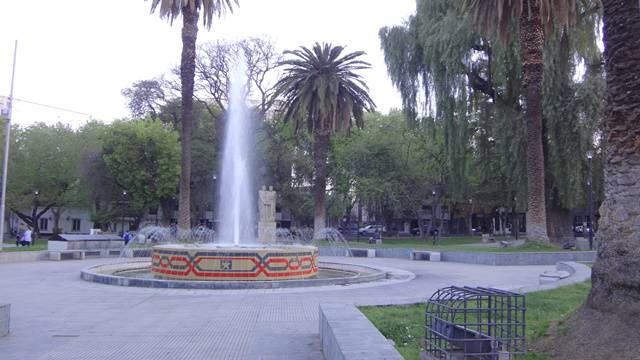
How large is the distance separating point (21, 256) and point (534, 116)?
23686mm

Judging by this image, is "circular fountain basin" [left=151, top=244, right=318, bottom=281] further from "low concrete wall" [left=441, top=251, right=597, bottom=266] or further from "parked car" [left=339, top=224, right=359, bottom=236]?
"parked car" [left=339, top=224, right=359, bottom=236]

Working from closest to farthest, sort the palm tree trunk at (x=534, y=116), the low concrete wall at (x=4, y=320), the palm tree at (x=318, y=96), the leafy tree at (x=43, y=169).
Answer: the low concrete wall at (x=4, y=320) < the palm tree trunk at (x=534, y=116) < the palm tree at (x=318, y=96) < the leafy tree at (x=43, y=169)

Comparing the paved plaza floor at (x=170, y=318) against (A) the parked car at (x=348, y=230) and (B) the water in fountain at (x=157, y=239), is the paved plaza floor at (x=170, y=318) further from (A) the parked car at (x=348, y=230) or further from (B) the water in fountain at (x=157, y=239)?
(A) the parked car at (x=348, y=230)

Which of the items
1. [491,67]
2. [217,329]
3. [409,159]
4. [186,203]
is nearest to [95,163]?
[186,203]

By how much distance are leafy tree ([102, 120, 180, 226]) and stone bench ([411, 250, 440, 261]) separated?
80.3 feet

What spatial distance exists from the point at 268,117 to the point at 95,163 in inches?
594

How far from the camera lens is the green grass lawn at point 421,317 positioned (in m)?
6.91

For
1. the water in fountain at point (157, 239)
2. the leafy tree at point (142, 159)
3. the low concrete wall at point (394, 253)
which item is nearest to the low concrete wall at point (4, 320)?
the water in fountain at point (157, 239)

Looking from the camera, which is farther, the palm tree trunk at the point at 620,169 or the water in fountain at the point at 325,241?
the water in fountain at the point at 325,241

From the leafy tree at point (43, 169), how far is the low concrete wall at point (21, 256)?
22126 mm

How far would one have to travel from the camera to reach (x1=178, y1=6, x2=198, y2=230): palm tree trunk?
30141 millimetres

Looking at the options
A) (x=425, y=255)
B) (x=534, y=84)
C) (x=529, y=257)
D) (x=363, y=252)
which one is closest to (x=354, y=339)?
(x=529, y=257)

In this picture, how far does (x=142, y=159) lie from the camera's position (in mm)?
46062

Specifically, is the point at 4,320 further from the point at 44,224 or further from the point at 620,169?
the point at 44,224
